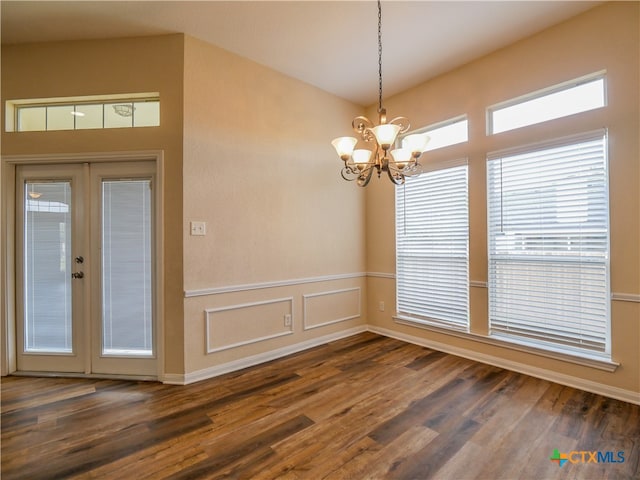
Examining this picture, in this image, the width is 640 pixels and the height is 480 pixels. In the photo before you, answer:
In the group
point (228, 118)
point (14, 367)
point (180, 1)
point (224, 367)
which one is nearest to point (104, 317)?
point (14, 367)

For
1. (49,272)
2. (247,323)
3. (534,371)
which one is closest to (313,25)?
(247,323)

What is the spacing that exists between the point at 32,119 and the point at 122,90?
0.98m

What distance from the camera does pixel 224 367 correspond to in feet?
9.76

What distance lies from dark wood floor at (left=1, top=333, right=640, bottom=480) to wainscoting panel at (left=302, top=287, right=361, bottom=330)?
84 centimetres

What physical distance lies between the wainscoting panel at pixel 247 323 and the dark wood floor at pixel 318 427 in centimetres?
33

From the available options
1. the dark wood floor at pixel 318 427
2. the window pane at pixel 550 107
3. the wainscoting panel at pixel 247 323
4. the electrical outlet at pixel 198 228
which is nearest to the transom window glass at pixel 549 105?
the window pane at pixel 550 107

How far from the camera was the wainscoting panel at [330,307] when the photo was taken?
3686mm

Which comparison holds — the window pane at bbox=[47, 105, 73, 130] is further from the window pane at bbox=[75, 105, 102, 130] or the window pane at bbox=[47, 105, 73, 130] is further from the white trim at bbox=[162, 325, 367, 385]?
the white trim at bbox=[162, 325, 367, 385]

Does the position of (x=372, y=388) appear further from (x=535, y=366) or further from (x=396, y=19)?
(x=396, y=19)

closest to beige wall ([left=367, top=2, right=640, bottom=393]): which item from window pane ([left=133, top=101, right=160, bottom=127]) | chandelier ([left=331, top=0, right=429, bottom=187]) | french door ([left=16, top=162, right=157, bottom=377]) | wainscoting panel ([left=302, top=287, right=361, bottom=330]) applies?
wainscoting panel ([left=302, top=287, right=361, bottom=330])

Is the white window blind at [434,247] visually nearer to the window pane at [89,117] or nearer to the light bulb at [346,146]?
the light bulb at [346,146]

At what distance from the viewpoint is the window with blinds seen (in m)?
2.49

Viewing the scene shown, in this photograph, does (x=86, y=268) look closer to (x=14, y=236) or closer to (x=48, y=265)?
(x=48, y=265)

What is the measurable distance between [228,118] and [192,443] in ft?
9.21
